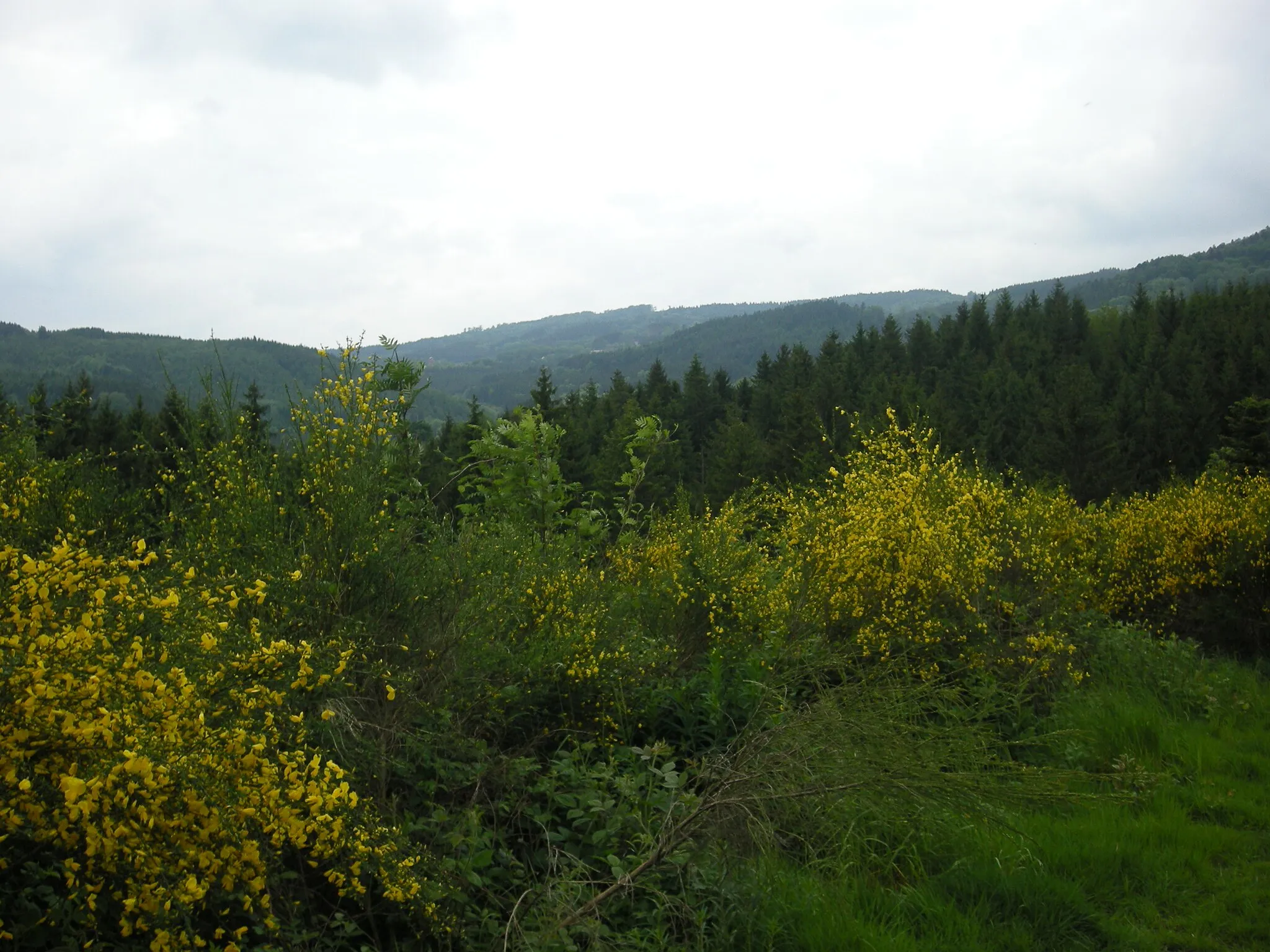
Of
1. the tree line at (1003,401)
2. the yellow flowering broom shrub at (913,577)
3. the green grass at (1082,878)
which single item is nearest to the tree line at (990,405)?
the tree line at (1003,401)

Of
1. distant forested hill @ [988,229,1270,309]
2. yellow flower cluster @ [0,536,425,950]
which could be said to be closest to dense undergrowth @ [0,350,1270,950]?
yellow flower cluster @ [0,536,425,950]

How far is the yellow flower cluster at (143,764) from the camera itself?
1839 mm

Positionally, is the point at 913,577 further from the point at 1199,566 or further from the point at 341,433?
the point at 1199,566

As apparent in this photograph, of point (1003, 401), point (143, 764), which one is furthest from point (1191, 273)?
point (143, 764)

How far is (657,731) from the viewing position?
15.4ft

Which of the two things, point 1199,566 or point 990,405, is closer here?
point 1199,566

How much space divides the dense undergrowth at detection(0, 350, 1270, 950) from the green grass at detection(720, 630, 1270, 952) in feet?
0.06

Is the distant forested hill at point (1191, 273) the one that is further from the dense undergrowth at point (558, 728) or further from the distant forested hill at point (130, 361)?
the dense undergrowth at point (558, 728)

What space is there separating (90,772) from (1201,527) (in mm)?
9170

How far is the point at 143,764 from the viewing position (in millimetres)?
1810

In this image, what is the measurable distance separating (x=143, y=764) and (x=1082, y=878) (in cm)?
388

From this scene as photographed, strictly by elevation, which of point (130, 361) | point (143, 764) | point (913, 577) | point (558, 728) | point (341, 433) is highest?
point (130, 361)

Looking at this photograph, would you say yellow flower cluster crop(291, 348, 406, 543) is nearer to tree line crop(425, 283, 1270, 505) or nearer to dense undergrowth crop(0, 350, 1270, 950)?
dense undergrowth crop(0, 350, 1270, 950)

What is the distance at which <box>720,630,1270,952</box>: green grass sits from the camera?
3270 mm
